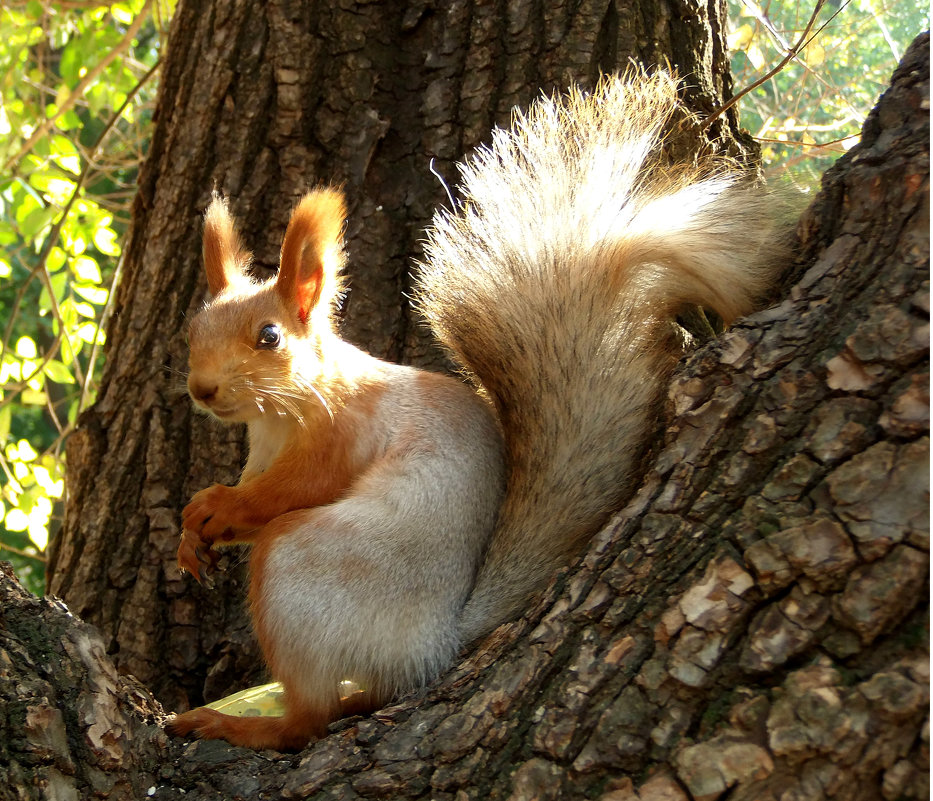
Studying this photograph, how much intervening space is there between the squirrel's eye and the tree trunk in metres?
0.44

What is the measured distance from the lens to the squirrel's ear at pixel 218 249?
6.06 ft

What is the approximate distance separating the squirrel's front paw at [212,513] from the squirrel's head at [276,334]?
0.45 ft

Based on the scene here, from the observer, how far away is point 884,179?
1153mm

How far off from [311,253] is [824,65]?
78.3 inches

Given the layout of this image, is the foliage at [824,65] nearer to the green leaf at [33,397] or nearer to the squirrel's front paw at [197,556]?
the squirrel's front paw at [197,556]

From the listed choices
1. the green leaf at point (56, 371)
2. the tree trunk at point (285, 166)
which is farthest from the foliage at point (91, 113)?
the tree trunk at point (285, 166)

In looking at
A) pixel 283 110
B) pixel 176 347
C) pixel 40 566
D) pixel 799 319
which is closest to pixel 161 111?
pixel 283 110

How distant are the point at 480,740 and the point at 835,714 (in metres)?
0.44

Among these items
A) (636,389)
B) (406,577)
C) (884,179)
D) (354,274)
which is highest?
(354,274)

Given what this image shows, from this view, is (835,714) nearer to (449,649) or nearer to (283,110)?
(449,649)

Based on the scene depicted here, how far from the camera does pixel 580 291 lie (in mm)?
1493

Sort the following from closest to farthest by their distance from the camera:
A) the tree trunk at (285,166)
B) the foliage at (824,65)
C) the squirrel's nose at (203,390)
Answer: the squirrel's nose at (203,390), the tree trunk at (285,166), the foliage at (824,65)

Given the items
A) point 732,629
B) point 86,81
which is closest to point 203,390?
point 732,629

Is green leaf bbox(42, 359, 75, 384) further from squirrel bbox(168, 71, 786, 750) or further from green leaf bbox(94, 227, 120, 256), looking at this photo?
squirrel bbox(168, 71, 786, 750)
